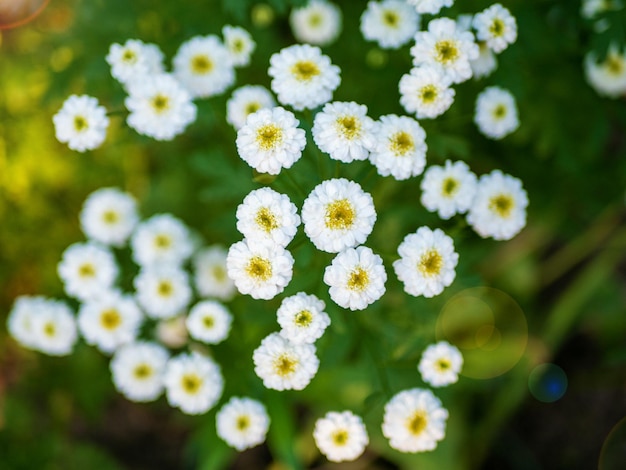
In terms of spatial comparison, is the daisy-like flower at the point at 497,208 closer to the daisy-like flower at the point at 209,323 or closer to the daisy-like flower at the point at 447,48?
the daisy-like flower at the point at 447,48

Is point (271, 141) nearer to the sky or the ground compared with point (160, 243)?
nearer to the sky

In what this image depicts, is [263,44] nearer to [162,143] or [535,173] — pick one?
[162,143]

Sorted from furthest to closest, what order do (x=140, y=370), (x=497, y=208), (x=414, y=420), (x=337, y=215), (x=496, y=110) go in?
(x=140, y=370) < (x=496, y=110) < (x=497, y=208) < (x=414, y=420) < (x=337, y=215)

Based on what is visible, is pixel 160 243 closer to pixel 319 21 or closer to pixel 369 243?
pixel 369 243

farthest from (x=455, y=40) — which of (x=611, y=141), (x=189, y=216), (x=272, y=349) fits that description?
(x=611, y=141)

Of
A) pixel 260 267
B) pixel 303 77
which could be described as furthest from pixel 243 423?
pixel 303 77

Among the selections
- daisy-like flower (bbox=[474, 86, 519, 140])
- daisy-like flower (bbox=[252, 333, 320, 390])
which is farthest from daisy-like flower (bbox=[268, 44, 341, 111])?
daisy-like flower (bbox=[252, 333, 320, 390])

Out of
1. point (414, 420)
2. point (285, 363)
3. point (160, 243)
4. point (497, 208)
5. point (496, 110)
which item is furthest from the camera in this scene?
point (160, 243)
